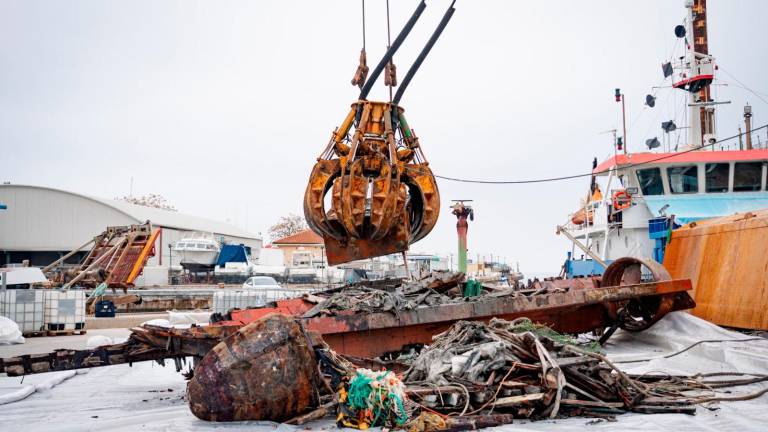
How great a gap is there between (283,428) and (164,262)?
3941 cm

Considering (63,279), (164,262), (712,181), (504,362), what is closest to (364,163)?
(504,362)

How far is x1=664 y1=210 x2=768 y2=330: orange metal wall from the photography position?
30.3ft

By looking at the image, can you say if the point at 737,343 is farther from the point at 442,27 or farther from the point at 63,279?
the point at 63,279

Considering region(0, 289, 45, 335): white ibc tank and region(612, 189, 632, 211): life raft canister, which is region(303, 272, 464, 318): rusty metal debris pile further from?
region(612, 189, 632, 211): life raft canister

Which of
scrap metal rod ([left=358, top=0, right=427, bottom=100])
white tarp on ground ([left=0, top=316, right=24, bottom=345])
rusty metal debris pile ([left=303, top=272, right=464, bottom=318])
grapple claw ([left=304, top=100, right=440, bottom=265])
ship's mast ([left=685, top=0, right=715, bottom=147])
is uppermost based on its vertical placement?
ship's mast ([left=685, top=0, right=715, bottom=147])

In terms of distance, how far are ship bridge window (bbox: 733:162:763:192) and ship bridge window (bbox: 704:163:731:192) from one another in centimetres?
24

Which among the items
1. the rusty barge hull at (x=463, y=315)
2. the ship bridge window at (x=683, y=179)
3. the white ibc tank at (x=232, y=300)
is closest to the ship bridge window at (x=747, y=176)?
the ship bridge window at (x=683, y=179)

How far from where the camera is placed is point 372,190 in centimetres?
914

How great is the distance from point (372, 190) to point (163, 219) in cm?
3886

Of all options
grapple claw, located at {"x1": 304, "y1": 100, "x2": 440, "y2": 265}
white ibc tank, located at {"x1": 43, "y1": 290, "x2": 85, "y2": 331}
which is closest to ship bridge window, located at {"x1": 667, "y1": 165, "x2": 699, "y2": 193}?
grapple claw, located at {"x1": 304, "y1": 100, "x2": 440, "y2": 265}

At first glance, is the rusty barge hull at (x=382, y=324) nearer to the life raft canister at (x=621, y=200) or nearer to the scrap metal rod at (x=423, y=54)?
the scrap metal rod at (x=423, y=54)

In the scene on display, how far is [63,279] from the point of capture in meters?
20.0

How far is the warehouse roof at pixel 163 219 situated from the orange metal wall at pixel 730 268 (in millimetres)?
28578

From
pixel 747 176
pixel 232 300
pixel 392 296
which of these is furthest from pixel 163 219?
pixel 392 296
